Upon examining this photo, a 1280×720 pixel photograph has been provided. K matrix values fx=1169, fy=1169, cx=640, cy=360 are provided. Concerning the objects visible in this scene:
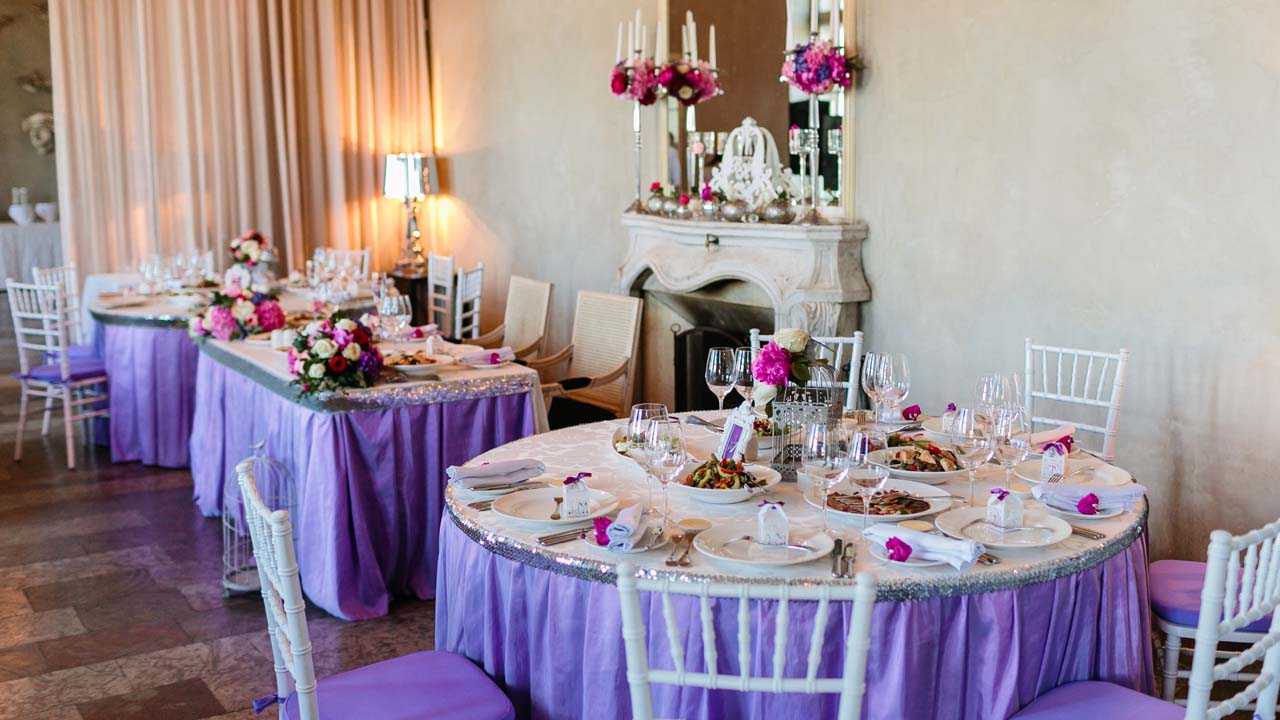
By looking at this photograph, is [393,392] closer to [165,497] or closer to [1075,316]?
[165,497]

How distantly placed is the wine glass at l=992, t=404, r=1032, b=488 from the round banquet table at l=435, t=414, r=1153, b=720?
24 cm

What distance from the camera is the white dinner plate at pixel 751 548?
7.98ft

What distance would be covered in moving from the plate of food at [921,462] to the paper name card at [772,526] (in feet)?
1.66

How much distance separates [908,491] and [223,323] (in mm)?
3568

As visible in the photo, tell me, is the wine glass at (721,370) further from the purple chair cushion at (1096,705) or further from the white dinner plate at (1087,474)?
the purple chair cushion at (1096,705)

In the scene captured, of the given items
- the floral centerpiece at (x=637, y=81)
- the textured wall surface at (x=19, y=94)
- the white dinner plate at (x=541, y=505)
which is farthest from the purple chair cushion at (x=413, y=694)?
the textured wall surface at (x=19, y=94)

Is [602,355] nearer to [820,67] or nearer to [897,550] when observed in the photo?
[820,67]

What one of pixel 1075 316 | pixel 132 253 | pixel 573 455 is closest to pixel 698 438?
pixel 573 455

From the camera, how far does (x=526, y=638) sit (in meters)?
2.70

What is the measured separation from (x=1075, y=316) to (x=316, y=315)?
3638 mm

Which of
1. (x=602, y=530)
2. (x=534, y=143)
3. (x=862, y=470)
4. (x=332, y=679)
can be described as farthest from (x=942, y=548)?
(x=534, y=143)

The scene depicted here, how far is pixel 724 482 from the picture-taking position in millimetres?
2885

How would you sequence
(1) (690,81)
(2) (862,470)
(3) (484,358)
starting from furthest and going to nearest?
1. (1) (690,81)
2. (3) (484,358)
3. (2) (862,470)

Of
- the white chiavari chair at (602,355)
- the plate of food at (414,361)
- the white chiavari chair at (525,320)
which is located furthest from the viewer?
the white chiavari chair at (525,320)
